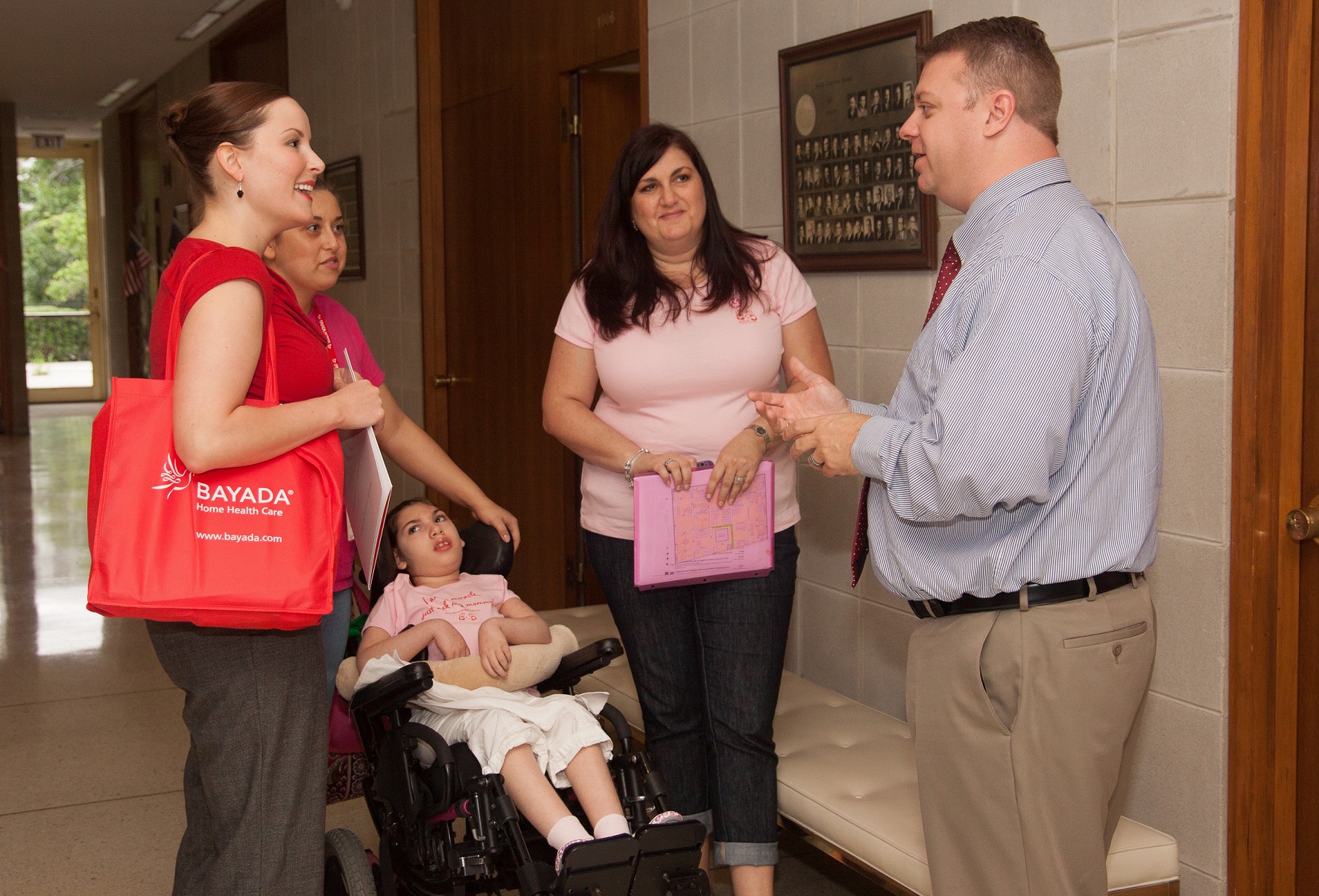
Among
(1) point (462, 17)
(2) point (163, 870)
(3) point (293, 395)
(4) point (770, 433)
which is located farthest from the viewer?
(1) point (462, 17)

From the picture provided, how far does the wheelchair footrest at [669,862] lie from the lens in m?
1.97

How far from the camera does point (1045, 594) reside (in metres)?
1.59

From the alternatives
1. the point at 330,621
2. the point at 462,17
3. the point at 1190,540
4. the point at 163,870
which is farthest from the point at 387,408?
the point at 462,17

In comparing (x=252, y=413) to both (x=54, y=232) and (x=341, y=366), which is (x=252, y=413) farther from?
(x=54, y=232)

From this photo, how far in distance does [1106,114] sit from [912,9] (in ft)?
2.05

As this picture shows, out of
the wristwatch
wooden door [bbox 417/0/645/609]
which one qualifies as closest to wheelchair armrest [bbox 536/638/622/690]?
the wristwatch

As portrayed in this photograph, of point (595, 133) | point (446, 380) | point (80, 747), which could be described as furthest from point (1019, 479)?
point (446, 380)

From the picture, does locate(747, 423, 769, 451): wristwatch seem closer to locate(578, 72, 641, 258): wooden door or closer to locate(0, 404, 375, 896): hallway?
locate(0, 404, 375, 896): hallway

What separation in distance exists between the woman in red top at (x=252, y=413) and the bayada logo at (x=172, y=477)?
37 mm

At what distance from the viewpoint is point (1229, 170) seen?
6.46 feet

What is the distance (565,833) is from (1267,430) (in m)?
1.37

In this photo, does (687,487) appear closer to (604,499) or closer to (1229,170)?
(604,499)

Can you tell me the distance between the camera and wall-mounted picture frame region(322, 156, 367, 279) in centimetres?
595

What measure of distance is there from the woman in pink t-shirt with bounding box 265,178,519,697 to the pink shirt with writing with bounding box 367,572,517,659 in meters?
0.08
